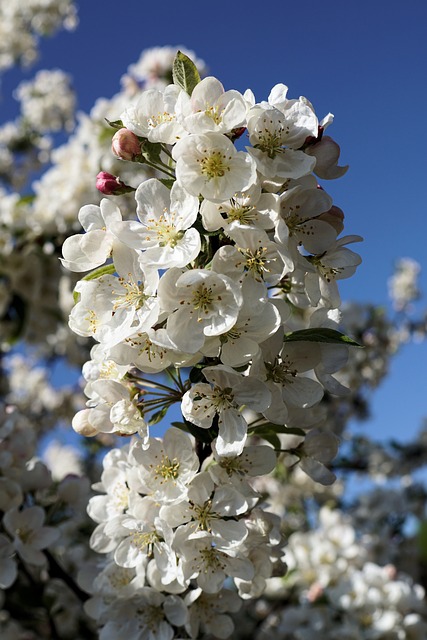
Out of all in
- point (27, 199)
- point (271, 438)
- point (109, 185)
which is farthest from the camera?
point (27, 199)

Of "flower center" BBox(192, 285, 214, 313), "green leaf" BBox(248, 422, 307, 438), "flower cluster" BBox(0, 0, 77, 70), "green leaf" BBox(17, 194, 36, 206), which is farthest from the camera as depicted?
"flower cluster" BBox(0, 0, 77, 70)

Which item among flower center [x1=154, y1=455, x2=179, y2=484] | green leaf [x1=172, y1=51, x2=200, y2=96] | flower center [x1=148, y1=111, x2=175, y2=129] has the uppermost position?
green leaf [x1=172, y1=51, x2=200, y2=96]

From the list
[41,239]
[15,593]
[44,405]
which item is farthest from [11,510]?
[44,405]

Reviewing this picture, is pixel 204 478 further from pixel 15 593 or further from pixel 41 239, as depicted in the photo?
pixel 41 239

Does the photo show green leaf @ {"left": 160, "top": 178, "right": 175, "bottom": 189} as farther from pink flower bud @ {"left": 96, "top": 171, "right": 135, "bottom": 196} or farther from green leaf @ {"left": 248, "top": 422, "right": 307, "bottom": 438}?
green leaf @ {"left": 248, "top": 422, "right": 307, "bottom": 438}

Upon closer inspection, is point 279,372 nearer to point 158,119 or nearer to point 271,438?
point 271,438

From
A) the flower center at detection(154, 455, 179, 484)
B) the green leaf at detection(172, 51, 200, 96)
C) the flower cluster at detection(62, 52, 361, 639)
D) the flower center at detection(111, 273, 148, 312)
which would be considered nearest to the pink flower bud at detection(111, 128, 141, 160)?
the flower cluster at detection(62, 52, 361, 639)

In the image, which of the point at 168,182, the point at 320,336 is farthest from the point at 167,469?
the point at 168,182
